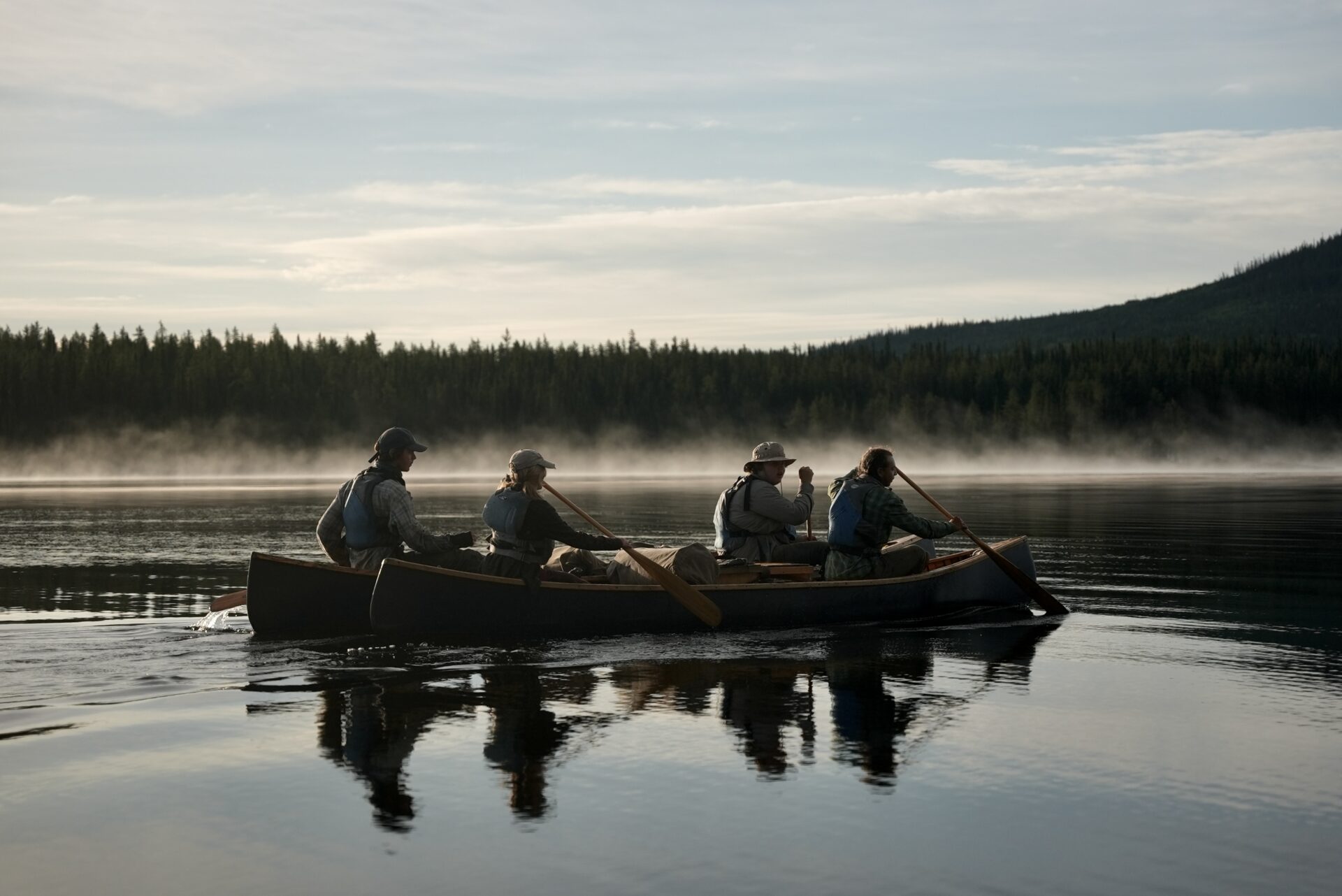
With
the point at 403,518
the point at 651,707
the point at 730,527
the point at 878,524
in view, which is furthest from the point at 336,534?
the point at 878,524

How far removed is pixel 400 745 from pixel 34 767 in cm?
218

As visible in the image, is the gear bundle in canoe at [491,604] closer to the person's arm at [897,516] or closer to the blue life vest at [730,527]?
the person's arm at [897,516]

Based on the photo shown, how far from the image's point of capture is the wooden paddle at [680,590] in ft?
48.3

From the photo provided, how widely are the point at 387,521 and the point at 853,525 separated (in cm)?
491

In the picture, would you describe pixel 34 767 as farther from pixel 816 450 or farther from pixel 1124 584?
pixel 816 450

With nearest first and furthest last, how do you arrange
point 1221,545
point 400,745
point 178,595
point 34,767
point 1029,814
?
point 1029,814
point 34,767
point 400,745
point 178,595
point 1221,545

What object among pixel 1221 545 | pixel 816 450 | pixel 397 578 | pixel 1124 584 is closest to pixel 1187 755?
pixel 397 578

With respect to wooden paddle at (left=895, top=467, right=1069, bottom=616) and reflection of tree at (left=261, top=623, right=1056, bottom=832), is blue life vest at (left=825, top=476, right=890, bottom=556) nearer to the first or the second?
wooden paddle at (left=895, top=467, right=1069, bottom=616)

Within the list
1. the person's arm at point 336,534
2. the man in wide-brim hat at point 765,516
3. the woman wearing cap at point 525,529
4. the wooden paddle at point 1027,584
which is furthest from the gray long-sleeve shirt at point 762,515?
the person's arm at point 336,534

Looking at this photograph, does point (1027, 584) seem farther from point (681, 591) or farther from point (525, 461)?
point (525, 461)

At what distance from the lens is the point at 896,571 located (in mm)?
16562

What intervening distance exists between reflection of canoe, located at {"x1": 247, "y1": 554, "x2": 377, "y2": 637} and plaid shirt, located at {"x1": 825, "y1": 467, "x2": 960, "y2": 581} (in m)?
4.90

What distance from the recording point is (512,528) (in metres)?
14.4

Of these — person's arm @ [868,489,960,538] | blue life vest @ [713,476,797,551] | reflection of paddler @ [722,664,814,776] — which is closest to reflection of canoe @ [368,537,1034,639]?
person's arm @ [868,489,960,538]
